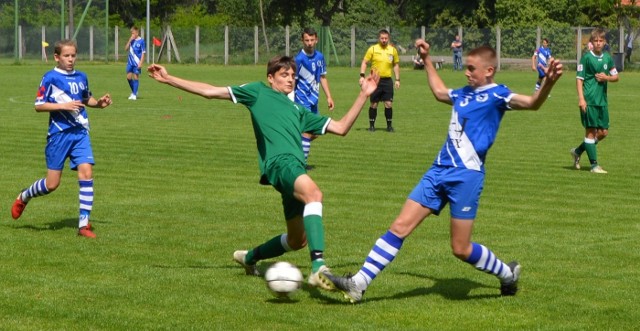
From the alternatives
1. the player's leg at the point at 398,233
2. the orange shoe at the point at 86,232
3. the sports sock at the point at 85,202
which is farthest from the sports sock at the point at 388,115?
the player's leg at the point at 398,233

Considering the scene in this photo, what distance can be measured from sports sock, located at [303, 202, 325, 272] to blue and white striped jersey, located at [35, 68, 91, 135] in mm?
4005

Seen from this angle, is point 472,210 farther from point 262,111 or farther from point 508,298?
point 262,111

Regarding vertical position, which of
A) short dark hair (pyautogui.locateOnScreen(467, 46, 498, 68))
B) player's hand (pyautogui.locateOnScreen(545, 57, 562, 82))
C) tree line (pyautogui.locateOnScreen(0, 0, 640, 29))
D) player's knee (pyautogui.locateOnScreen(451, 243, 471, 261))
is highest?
tree line (pyautogui.locateOnScreen(0, 0, 640, 29))

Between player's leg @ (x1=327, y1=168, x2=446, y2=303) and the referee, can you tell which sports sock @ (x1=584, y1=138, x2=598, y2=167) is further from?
player's leg @ (x1=327, y1=168, x2=446, y2=303)

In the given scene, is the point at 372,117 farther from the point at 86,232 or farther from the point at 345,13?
the point at 345,13

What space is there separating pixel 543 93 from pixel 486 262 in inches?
54.7

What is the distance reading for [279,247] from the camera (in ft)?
30.6

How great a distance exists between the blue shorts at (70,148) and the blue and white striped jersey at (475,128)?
4.61m

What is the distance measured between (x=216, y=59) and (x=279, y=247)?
206 ft

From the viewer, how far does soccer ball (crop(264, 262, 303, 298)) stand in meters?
8.34

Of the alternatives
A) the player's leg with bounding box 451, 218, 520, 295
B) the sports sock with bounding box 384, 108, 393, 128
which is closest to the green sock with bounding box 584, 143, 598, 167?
the sports sock with bounding box 384, 108, 393, 128

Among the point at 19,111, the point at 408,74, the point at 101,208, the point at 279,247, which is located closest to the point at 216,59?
the point at 408,74

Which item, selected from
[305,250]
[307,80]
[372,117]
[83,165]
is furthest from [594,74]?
[83,165]

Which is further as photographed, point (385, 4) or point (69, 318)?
point (385, 4)
